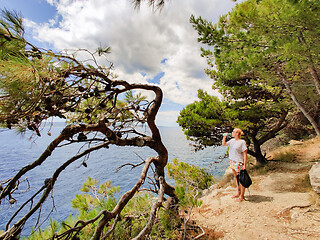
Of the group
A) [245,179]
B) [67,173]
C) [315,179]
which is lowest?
[315,179]

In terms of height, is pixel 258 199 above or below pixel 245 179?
below

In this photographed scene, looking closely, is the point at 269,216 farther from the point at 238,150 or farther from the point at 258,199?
the point at 238,150

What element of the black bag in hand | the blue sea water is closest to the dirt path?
the black bag in hand

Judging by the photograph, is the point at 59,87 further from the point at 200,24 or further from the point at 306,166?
the point at 306,166

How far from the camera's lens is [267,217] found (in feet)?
10.9

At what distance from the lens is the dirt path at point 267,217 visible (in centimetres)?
275

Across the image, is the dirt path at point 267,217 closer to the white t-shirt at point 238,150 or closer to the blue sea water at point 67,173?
the white t-shirt at point 238,150

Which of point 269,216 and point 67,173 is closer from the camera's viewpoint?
point 269,216

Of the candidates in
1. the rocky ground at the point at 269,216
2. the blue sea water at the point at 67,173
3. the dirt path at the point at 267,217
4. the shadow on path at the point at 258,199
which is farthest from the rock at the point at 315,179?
the blue sea water at the point at 67,173

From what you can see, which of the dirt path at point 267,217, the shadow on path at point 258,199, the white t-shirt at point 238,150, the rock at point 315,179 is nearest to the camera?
the dirt path at point 267,217

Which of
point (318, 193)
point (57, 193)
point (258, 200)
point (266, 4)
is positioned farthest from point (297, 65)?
point (57, 193)

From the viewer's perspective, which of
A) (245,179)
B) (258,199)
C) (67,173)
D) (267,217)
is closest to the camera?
(267,217)

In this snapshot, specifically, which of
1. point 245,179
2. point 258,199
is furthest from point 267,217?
point 258,199

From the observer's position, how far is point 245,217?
11.3 ft
